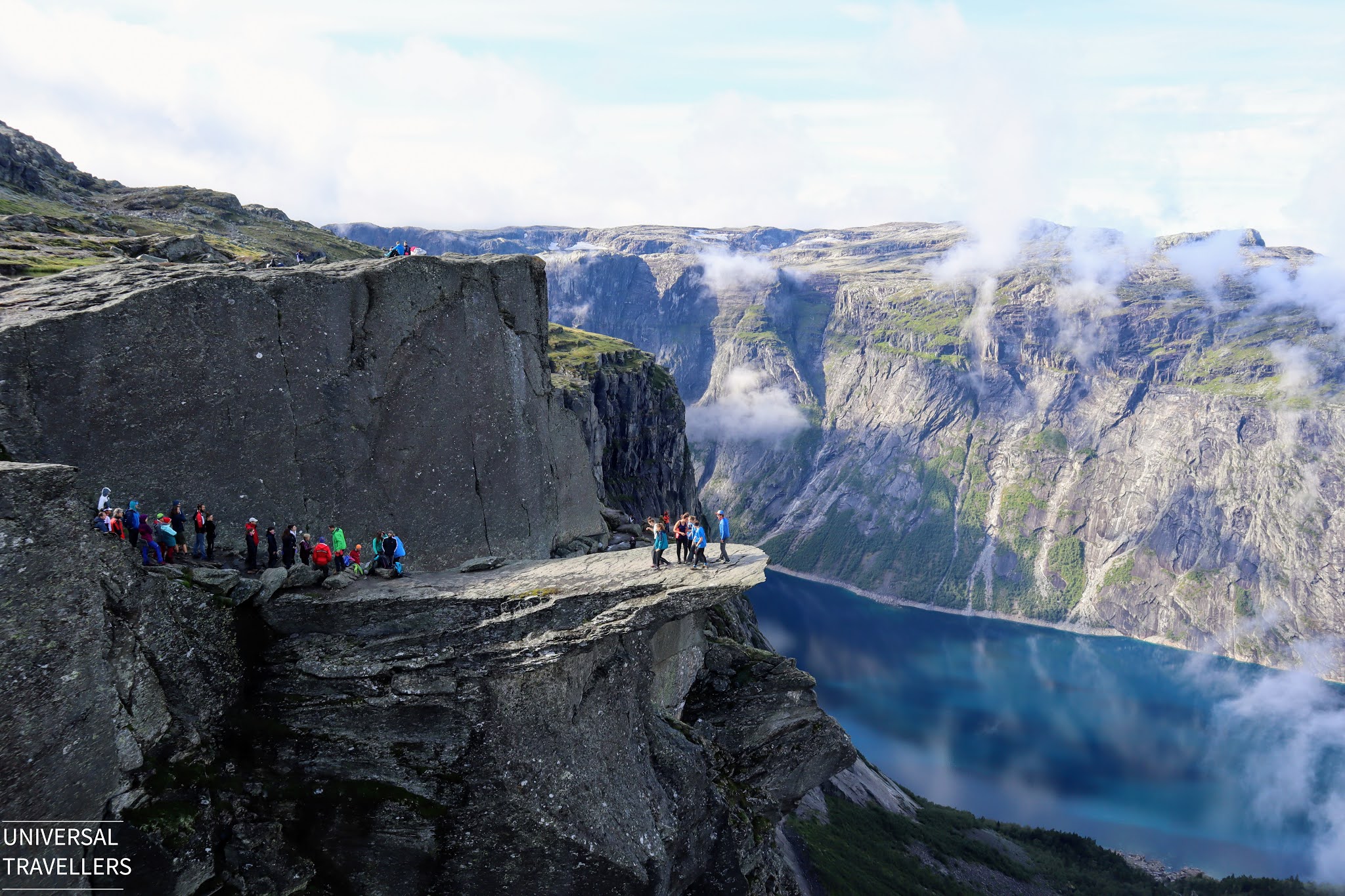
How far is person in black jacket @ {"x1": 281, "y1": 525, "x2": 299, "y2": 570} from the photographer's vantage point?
2527 centimetres

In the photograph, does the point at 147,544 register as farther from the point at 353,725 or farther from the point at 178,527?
the point at 353,725

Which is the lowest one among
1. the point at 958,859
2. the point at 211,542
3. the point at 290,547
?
the point at 958,859

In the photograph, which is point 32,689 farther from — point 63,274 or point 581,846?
point 63,274

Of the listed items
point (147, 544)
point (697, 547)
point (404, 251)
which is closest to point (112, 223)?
point (404, 251)

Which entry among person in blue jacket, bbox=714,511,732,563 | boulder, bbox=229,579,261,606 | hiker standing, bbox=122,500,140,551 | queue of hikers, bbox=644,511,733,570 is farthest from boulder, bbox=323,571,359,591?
person in blue jacket, bbox=714,511,732,563

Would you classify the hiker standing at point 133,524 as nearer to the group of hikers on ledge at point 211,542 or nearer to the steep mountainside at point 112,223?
the group of hikers on ledge at point 211,542

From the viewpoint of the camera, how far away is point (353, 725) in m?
22.5

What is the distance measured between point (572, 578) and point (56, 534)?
13.8 meters

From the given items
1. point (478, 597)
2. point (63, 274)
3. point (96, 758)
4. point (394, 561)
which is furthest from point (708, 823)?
point (63, 274)

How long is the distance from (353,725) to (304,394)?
40.1 ft

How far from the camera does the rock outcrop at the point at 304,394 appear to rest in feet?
77.3

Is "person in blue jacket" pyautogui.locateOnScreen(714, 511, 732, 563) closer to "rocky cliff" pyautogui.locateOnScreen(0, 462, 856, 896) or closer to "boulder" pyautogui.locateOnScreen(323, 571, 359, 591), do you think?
"rocky cliff" pyautogui.locateOnScreen(0, 462, 856, 896)

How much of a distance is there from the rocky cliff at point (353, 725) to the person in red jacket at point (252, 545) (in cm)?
193

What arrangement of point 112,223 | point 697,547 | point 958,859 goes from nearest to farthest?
point 697,547 < point 112,223 < point 958,859
